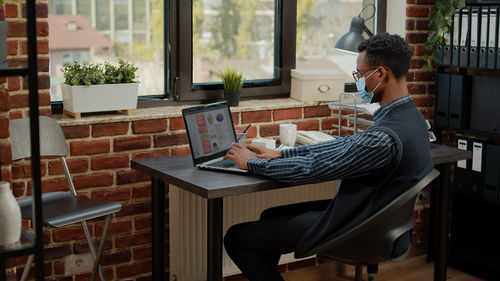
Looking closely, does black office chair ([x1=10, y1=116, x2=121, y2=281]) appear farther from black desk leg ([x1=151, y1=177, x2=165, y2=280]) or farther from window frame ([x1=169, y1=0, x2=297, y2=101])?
window frame ([x1=169, y1=0, x2=297, y2=101])

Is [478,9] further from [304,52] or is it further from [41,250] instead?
[41,250]

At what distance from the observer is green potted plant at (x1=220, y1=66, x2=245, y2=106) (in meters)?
3.56

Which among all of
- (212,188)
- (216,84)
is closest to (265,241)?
(212,188)

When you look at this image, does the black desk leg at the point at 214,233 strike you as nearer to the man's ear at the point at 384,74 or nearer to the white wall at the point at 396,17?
the man's ear at the point at 384,74

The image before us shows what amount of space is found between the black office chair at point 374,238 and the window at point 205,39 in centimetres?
124

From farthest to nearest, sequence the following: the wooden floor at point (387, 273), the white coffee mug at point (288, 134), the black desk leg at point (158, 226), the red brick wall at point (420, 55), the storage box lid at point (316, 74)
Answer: the red brick wall at point (420, 55)
the wooden floor at point (387, 273)
the storage box lid at point (316, 74)
the white coffee mug at point (288, 134)
the black desk leg at point (158, 226)

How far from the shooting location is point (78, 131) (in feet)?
10.3

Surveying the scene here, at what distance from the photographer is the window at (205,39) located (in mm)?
3299

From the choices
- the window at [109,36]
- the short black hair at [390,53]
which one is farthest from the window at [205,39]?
the short black hair at [390,53]

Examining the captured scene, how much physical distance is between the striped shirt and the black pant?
185 mm

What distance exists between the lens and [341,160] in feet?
8.52

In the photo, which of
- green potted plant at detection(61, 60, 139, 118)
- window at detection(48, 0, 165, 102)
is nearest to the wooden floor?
window at detection(48, 0, 165, 102)

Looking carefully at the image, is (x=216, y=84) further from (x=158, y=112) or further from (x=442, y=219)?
(x=442, y=219)

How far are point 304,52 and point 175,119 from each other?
898mm
